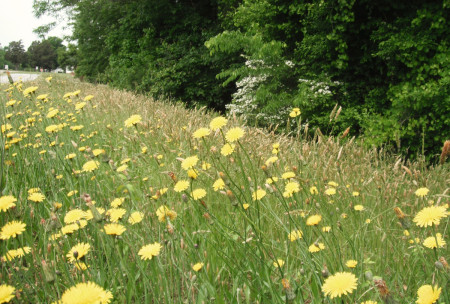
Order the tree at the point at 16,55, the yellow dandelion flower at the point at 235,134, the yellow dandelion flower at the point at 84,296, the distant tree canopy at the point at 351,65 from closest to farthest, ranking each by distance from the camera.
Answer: the yellow dandelion flower at the point at 84,296
the yellow dandelion flower at the point at 235,134
the distant tree canopy at the point at 351,65
the tree at the point at 16,55

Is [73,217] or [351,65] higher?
[351,65]

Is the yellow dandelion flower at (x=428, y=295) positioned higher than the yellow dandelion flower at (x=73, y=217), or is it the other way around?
the yellow dandelion flower at (x=73, y=217)

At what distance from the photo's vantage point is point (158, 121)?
4410 millimetres

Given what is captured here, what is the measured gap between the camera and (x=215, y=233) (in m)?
1.63

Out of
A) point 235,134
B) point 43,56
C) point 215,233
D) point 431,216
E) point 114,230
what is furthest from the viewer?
point 43,56

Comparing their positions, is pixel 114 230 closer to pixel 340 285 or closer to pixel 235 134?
pixel 235 134

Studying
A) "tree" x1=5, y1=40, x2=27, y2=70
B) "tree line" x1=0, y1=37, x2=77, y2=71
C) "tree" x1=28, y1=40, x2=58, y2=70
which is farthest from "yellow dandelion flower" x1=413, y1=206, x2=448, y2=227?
"tree" x1=5, y1=40, x2=27, y2=70

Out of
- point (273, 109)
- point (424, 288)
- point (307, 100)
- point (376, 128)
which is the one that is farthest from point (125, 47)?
point (424, 288)

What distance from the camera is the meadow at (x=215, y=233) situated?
3.93ft

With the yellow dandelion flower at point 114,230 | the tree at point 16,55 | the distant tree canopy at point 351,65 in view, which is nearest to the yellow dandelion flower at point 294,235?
the yellow dandelion flower at point 114,230

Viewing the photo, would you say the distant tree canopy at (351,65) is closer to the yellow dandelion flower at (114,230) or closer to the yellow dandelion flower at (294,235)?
the yellow dandelion flower at (294,235)

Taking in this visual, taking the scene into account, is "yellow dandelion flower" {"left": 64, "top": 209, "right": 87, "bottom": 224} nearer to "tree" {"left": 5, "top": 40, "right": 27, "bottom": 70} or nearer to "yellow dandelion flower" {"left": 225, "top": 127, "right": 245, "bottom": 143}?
"yellow dandelion flower" {"left": 225, "top": 127, "right": 245, "bottom": 143}

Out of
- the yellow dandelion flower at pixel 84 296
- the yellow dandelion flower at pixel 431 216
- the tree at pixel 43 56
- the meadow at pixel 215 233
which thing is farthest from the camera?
the tree at pixel 43 56

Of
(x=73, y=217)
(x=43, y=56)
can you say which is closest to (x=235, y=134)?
(x=73, y=217)
